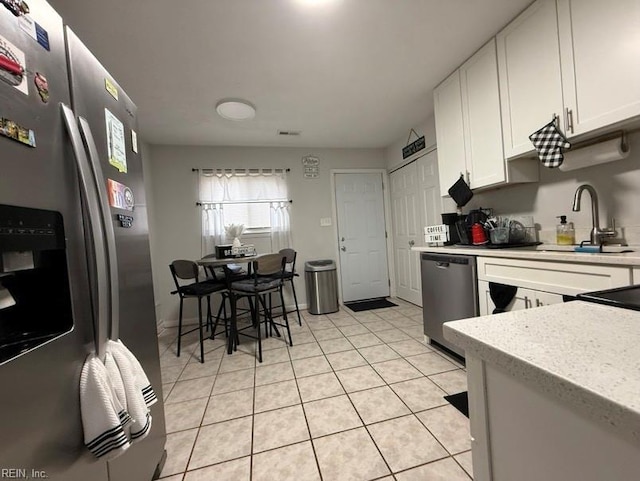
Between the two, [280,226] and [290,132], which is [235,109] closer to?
[290,132]

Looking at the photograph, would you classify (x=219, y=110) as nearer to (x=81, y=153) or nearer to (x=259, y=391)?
(x=81, y=153)

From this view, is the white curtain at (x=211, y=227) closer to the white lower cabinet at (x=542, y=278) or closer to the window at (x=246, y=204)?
the window at (x=246, y=204)

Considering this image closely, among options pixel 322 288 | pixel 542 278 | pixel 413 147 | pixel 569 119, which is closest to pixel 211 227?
pixel 322 288

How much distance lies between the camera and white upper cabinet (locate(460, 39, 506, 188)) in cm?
195

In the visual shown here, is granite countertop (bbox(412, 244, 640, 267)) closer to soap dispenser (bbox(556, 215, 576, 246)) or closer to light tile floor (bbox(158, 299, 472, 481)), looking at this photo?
soap dispenser (bbox(556, 215, 576, 246))

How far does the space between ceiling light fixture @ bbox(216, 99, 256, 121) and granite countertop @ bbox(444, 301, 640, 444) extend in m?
2.74

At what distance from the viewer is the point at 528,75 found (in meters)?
1.71

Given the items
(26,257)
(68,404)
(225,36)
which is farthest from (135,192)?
(225,36)

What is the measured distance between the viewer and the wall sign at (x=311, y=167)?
400 centimetres

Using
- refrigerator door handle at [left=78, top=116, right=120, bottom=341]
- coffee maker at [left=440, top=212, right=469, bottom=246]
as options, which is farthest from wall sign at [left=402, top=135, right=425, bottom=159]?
refrigerator door handle at [left=78, top=116, right=120, bottom=341]

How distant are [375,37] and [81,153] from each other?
192 cm

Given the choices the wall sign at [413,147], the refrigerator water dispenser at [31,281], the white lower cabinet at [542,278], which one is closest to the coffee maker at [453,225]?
the white lower cabinet at [542,278]

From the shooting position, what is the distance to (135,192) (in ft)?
3.91

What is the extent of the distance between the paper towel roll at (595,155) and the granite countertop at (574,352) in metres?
1.42
